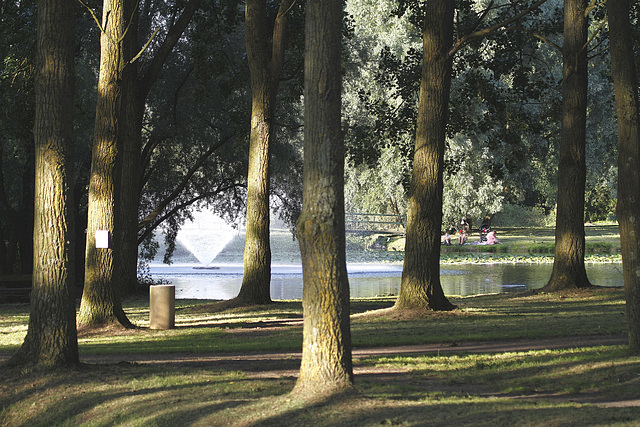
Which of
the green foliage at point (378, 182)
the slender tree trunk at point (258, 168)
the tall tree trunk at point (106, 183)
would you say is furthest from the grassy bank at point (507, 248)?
Answer: the tall tree trunk at point (106, 183)

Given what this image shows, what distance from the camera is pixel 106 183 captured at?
13211 mm

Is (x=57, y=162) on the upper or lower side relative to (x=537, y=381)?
upper

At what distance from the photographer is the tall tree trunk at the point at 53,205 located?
8797 millimetres

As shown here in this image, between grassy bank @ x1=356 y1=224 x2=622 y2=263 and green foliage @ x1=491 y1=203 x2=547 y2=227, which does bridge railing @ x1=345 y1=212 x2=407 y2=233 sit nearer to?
grassy bank @ x1=356 y1=224 x2=622 y2=263

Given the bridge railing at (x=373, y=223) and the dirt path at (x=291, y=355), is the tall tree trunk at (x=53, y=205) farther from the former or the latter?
the bridge railing at (x=373, y=223)

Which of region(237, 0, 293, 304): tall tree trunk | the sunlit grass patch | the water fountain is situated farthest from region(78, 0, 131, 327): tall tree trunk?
the water fountain

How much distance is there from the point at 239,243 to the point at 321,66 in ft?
161

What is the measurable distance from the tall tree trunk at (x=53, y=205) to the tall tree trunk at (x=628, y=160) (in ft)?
22.0

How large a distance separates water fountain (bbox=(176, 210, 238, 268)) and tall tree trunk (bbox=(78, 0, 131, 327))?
21073 mm

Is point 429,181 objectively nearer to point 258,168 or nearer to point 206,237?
point 258,168

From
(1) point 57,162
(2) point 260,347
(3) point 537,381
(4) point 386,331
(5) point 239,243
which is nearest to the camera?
(3) point 537,381

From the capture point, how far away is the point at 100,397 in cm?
737

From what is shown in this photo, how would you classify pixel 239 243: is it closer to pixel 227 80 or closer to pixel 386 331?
pixel 227 80

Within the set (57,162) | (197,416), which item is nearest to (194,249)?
(57,162)
